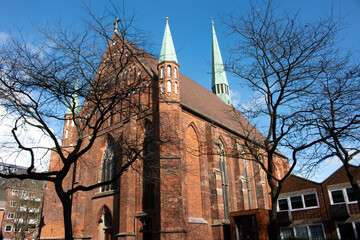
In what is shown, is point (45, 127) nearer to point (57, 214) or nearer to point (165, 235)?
point (165, 235)

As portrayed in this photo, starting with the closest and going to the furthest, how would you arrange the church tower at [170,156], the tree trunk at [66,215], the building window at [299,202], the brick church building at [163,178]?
1. the tree trunk at [66,215]
2. the church tower at [170,156]
3. the brick church building at [163,178]
4. the building window at [299,202]

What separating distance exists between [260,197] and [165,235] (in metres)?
13.2

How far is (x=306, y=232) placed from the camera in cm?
1947

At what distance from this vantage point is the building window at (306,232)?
18.9m

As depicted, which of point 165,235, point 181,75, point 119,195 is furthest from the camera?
point 181,75

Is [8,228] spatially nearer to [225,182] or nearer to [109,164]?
[109,164]

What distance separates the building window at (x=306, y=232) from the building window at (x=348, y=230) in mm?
1032

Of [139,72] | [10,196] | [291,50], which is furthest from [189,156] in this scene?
[10,196]

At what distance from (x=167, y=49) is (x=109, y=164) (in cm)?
865

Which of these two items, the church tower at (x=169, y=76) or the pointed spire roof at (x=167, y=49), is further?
the pointed spire roof at (x=167, y=49)

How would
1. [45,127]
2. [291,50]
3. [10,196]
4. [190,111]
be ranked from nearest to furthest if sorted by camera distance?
[291,50] → [45,127] → [190,111] → [10,196]

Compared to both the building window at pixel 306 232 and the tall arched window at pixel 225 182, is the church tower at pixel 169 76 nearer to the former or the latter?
the tall arched window at pixel 225 182

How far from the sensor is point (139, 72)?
2056cm

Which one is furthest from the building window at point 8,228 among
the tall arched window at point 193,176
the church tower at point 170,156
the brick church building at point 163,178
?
the church tower at point 170,156
